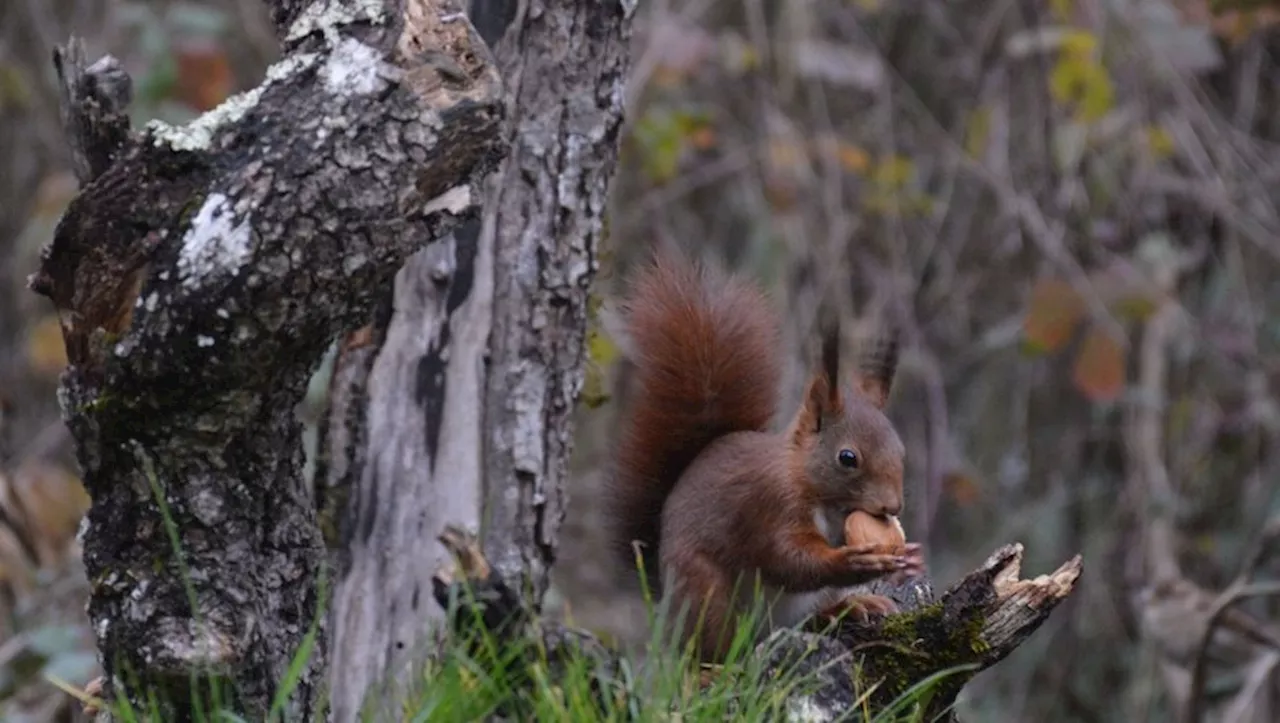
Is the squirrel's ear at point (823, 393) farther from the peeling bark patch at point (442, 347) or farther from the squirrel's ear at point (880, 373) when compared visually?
the peeling bark patch at point (442, 347)

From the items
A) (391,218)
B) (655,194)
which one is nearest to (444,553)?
(391,218)

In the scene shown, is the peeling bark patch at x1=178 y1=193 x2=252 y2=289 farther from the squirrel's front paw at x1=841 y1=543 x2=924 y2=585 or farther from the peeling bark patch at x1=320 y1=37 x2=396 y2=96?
the squirrel's front paw at x1=841 y1=543 x2=924 y2=585

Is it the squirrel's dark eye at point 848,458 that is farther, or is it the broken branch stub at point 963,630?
the squirrel's dark eye at point 848,458

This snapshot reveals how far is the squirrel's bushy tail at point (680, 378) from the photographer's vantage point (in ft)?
7.33

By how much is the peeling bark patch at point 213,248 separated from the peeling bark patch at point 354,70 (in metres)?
0.15

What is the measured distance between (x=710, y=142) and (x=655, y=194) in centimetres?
25

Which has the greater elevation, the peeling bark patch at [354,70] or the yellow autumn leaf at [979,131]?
the yellow autumn leaf at [979,131]

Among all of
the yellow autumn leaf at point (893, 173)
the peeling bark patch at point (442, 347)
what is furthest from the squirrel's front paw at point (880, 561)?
the yellow autumn leaf at point (893, 173)

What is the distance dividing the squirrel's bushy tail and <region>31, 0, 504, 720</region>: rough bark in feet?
2.40

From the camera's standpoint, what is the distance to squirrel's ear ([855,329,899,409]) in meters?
2.21

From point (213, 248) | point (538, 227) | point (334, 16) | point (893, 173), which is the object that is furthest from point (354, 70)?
point (893, 173)

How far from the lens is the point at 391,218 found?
56.0 inches

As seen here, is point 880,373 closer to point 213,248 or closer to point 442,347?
point 442,347

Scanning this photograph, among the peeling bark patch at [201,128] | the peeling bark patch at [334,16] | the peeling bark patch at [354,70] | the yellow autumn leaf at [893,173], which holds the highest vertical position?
the yellow autumn leaf at [893,173]
